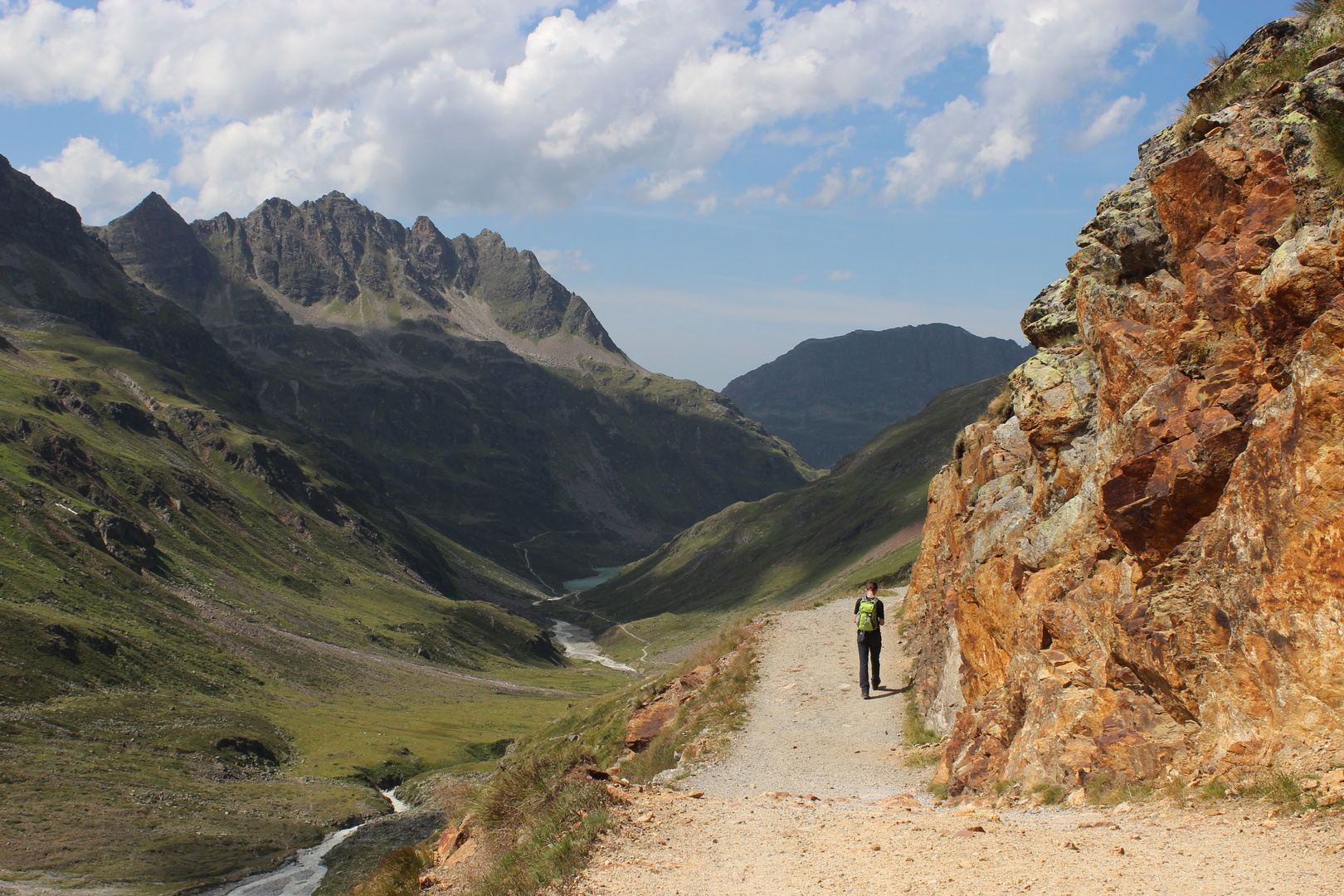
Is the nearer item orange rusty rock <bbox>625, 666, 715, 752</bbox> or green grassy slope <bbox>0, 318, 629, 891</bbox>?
orange rusty rock <bbox>625, 666, 715, 752</bbox>

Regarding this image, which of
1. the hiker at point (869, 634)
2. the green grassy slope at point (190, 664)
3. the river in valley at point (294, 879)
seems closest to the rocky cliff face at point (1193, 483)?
the hiker at point (869, 634)

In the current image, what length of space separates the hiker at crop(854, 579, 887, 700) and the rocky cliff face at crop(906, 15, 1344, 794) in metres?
4.01

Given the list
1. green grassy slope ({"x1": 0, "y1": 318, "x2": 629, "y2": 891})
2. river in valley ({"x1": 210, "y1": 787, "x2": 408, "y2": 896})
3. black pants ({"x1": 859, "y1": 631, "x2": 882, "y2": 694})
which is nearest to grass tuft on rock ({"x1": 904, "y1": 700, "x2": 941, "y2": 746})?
black pants ({"x1": 859, "y1": 631, "x2": 882, "y2": 694})

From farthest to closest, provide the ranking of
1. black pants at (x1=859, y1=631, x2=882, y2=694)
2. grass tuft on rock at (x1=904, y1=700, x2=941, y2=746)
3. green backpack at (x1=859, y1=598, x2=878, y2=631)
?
black pants at (x1=859, y1=631, x2=882, y2=694)
green backpack at (x1=859, y1=598, x2=878, y2=631)
grass tuft on rock at (x1=904, y1=700, x2=941, y2=746)

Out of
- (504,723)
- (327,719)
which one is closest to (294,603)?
(327,719)

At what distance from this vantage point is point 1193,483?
585 inches

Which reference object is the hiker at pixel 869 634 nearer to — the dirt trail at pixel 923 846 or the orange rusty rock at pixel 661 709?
the dirt trail at pixel 923 846

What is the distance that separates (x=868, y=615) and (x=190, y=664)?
10739 cm

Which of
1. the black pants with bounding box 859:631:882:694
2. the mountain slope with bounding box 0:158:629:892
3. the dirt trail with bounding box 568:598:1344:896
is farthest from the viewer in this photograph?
the mountain slope with bounding box 0:158:629:892

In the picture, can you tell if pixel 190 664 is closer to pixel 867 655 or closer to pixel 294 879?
pixel 294 879

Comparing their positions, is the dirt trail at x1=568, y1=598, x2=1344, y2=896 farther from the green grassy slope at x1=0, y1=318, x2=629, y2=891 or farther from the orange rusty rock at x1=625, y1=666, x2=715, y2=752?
the green grassy slope at x1=0, y1=318, x2=629, y2=891

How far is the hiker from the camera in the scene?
2603 centimetres

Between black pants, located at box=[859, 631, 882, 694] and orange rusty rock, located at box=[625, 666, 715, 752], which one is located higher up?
black pants, located at box=[859, 631, 882, 694]

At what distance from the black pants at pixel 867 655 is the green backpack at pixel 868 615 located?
310mm
